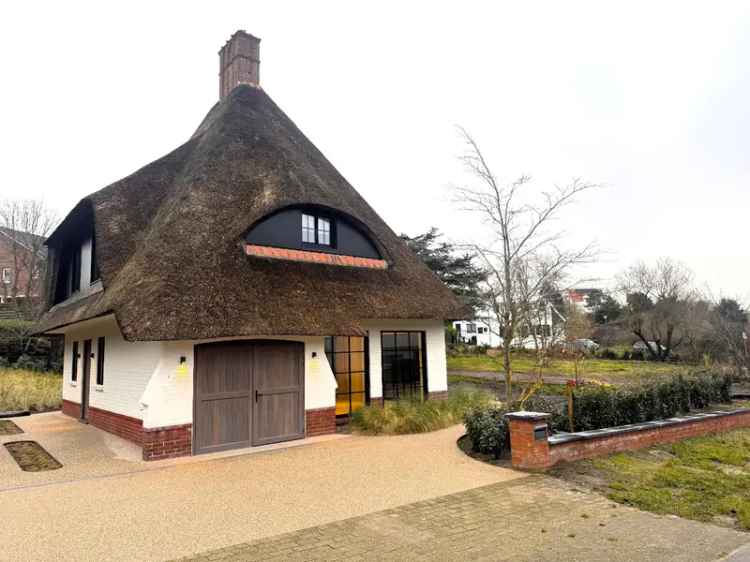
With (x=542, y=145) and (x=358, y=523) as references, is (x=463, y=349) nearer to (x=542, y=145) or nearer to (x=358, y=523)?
(x=542, y=145)

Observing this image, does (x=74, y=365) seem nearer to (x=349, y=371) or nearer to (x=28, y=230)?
(x=349, y=371)

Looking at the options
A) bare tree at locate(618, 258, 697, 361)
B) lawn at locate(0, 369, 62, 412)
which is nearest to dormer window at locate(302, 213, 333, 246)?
lawn at locate(0, 369, 62, 412)

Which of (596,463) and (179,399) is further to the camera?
(179,399)

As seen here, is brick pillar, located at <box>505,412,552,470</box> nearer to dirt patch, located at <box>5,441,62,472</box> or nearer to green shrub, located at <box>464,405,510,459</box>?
green shrub, located at <box>464,405,510,459</box>

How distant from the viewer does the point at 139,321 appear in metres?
8.14

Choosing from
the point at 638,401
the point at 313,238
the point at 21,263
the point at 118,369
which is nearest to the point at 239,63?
the point at 313,238

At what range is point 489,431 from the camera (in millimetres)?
8461

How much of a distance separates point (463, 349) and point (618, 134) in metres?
29.0

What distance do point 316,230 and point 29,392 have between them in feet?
43.9

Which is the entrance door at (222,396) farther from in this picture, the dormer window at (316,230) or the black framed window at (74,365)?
the black framed window at (74,365)

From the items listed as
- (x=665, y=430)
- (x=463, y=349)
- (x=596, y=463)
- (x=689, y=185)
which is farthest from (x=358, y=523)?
(x=463, y=349)

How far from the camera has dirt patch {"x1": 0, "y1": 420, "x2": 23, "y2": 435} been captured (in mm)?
11850

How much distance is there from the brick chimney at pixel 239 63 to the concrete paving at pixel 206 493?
12.5 meters

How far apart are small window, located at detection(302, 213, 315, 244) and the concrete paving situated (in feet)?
16.5
